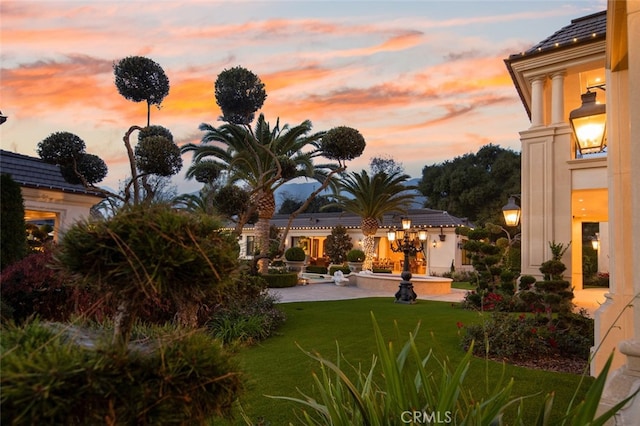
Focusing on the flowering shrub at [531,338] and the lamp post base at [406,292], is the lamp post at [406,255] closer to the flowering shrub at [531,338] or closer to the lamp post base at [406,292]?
the lamp post base at [406,292]

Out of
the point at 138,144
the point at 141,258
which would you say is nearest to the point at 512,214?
the point at 138,144

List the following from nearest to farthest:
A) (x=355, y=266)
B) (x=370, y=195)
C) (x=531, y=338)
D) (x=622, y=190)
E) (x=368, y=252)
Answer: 1. (x=622, y=190)
2. (x=531, y=338)
3. (x=370, y=195)
4. (x=368, y=252)
5. (x=355, y=266)

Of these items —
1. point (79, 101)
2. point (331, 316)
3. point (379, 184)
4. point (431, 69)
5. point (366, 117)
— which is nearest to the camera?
point (79, 101)

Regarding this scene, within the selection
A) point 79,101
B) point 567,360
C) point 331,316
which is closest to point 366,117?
point 331,316

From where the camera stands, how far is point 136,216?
126cm

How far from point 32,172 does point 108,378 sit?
1452 cm

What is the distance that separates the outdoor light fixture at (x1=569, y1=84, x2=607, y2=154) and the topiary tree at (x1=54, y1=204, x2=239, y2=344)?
4580 millimetres

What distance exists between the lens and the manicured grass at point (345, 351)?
4.34 meters

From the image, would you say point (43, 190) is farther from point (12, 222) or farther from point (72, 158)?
point (72, 158)

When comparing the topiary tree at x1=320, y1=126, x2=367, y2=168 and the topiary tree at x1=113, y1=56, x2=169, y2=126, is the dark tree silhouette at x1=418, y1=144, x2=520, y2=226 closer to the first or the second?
the topiary tree at x1=320, y1=126, x2=367, y2=168

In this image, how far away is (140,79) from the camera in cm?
848

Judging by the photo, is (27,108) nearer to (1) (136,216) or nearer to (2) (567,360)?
(1) (136,216)

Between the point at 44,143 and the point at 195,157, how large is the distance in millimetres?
9292

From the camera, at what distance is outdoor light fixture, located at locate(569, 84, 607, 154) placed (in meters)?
4.30
